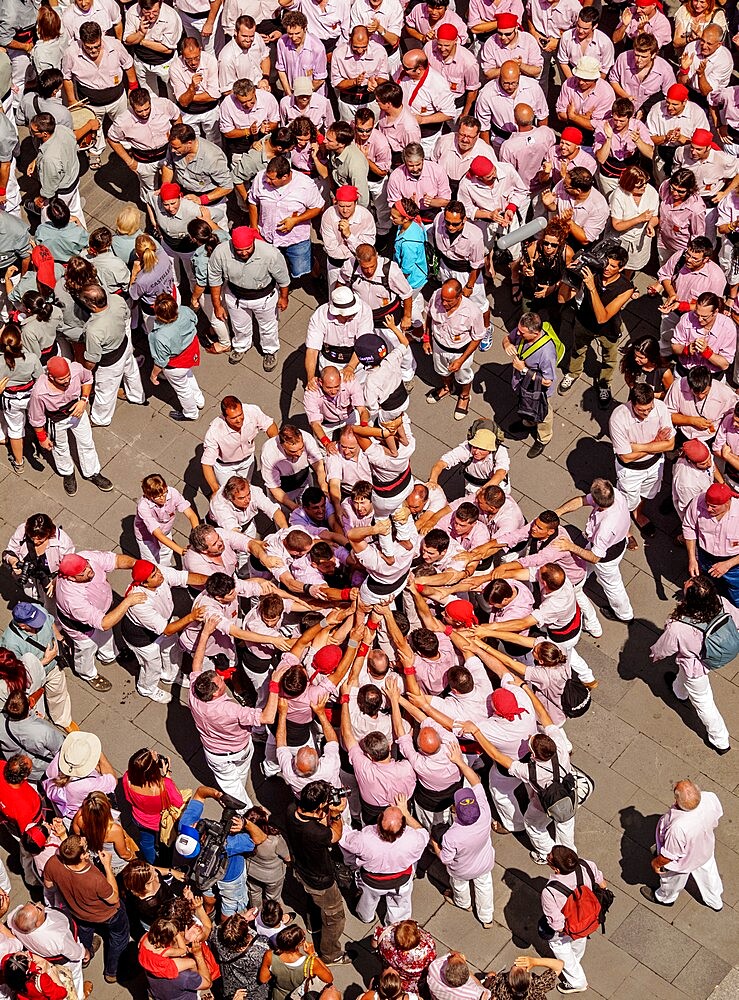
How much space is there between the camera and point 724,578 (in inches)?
614

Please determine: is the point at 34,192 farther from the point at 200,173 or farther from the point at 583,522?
the point at 583,522

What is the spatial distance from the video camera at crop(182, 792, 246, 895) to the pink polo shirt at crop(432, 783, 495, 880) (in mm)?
1925

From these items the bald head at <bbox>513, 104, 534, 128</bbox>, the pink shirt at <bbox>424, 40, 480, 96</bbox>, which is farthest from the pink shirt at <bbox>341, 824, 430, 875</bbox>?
the pink shirt at <bbox>424, 40, 480, 96</bbox>

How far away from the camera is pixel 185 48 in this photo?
18.1 meters

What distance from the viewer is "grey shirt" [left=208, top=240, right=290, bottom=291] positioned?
1703 cm

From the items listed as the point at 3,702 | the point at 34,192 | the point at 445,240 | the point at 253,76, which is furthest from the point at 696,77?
the point at 3,702

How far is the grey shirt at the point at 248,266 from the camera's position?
17.0 meters

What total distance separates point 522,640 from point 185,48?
318 inches

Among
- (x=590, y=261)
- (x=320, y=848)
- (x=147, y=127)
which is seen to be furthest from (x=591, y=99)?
(x=320, y=848)

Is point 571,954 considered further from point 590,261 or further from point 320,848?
point 590,261

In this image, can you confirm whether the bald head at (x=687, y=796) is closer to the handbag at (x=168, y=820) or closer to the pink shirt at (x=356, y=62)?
the handbag at (x=168, y=820)

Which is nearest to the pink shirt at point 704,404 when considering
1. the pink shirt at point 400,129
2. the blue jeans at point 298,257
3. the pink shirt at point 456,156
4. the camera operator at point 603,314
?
the camera operator at point 603,314

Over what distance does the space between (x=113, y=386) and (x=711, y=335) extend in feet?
21.1

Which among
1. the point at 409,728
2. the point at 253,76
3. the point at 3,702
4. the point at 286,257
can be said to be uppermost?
the point at 253,76
